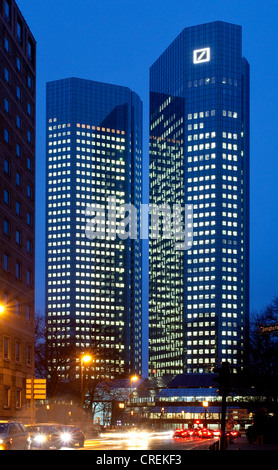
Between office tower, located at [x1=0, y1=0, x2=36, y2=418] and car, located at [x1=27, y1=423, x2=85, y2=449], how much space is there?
23.4 m

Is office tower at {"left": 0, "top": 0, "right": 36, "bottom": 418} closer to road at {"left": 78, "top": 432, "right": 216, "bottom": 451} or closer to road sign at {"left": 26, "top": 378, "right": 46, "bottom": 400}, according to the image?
road sign at {"left": 26, "top": 378, "right": 46, "bottom": 400}

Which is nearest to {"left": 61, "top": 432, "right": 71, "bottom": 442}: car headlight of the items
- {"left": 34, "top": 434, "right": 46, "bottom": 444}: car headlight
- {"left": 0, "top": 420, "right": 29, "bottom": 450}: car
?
{"left": 34, "top": 434, "right": 46, "bottom": 444}: car headlight

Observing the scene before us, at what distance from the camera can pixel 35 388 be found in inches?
2440

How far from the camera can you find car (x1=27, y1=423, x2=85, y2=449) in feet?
138

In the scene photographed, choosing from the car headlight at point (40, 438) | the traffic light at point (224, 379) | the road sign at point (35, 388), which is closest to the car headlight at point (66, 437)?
the car headlight at point (40, 438)

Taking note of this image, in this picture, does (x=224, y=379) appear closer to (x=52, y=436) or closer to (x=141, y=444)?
(x=52, y=436)

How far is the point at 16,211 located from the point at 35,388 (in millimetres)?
24295

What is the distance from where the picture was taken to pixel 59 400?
148m

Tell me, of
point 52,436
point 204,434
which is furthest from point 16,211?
point 204,434

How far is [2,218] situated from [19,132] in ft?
42.0

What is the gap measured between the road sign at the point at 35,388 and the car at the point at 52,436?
43.8 feet
